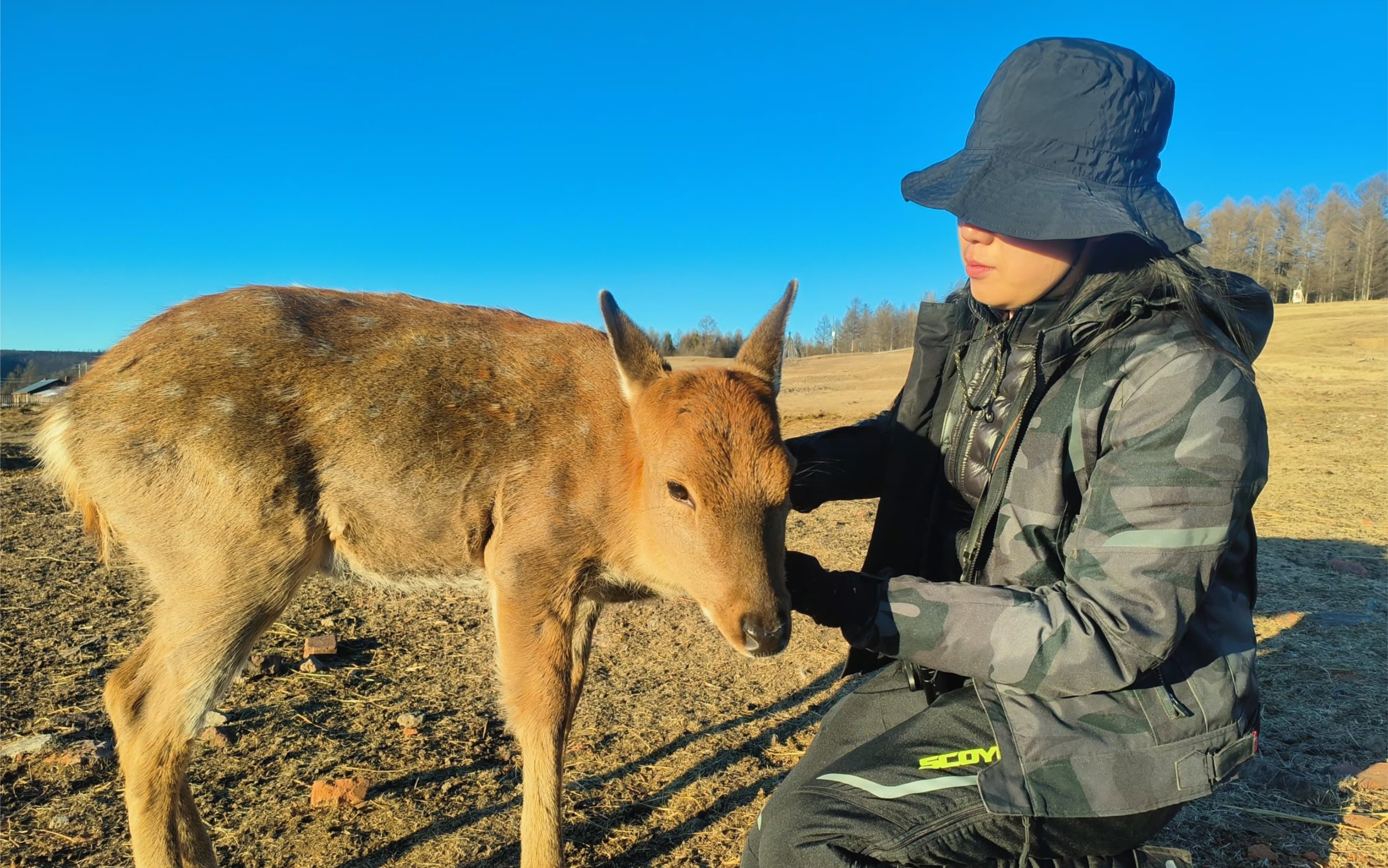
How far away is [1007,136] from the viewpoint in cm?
303

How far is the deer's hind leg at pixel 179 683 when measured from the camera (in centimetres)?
366

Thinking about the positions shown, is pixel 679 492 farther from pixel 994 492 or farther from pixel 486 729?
pixel 486 729

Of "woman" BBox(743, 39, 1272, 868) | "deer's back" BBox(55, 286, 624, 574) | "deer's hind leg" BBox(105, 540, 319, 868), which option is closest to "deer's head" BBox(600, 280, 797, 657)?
"woman" BBox(743, 39, 1272, 868)

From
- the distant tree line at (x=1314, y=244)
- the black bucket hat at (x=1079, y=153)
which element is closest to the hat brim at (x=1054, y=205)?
the black bucket hat at (x=1079, y=153)

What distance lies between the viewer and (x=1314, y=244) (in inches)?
3194

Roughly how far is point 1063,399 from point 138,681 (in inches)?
170

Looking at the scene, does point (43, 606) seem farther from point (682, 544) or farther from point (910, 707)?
point (910, 707)

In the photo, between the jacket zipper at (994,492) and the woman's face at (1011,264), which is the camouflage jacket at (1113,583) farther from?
the woman's face at (1011,264)

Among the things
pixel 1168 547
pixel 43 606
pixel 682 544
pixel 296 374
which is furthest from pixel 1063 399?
pixel 43 606

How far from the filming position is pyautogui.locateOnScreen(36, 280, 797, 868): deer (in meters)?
Result: 3.65

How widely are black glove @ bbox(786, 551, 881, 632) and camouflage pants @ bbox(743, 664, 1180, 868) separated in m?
0.53

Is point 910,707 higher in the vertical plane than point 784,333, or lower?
lower

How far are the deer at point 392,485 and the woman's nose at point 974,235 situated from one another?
1.15 meters

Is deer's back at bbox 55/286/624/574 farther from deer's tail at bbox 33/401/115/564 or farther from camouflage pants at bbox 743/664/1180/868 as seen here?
camouflage pants at bbox 743/664/1180/868
